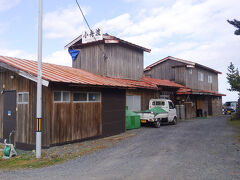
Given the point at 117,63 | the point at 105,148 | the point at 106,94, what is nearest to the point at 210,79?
the point at 117,63

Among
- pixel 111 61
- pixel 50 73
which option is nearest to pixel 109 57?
pixel 111 61

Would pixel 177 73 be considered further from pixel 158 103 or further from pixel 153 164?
pixel 153 164

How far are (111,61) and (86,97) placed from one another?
6.51 m

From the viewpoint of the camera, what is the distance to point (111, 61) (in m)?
17.6

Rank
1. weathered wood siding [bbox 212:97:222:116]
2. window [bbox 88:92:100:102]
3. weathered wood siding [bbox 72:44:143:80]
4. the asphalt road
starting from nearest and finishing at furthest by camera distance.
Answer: the asphalt road → window [bbox 88:92:100:102] → weathered wood siding [bbox 72:44:143:80] → weathered wood siding [bbox 212:97:222:116]

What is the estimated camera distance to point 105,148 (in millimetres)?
9875

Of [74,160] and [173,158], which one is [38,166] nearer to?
[74,160]

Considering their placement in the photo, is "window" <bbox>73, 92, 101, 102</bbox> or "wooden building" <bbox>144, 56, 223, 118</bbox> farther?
"wooden building" <bbox>144, 56, 223, 118</bbox>

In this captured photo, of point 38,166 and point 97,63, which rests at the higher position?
point 97,63

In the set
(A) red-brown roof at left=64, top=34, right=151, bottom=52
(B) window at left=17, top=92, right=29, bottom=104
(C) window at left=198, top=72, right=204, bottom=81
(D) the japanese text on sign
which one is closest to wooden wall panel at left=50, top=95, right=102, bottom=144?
A: (B) window at left=17, top=92, right=29, bottom=104

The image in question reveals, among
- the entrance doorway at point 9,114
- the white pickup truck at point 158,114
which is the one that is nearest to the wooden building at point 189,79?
the white pickup truck at point 158,114

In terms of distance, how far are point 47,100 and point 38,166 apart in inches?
125

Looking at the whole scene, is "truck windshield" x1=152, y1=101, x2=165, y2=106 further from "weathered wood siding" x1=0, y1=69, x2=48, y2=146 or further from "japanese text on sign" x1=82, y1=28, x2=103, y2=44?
"weathered wood siding" x1=0, y1=69, x2=48, y2=146

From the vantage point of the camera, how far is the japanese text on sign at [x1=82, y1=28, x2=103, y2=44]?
17.1m
